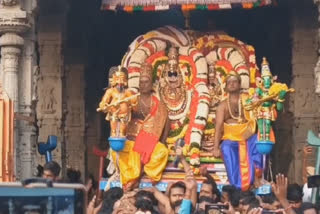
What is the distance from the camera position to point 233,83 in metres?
16.5

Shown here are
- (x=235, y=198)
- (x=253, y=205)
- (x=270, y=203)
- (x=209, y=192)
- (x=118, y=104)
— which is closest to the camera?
(x=253, y=205)

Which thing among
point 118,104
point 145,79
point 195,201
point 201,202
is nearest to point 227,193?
point 195,201

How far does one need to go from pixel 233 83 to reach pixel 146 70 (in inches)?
49.7

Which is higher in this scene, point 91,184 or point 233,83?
point 233,83

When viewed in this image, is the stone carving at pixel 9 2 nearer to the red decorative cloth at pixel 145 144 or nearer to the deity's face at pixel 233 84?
the red decorative cloth at pixel 145 144

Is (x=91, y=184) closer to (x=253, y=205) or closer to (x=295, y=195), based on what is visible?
(x=295, y=195)

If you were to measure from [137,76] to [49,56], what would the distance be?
2.53 metres

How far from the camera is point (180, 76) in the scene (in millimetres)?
17078

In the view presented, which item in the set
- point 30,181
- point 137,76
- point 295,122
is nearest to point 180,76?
point 137,76

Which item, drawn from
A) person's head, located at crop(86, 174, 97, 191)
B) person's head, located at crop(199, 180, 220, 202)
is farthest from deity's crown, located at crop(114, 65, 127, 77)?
person's head, located at crop(199, 180, 220, 202)

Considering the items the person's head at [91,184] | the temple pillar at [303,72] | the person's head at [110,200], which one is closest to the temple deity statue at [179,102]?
the person's head at [91,184]

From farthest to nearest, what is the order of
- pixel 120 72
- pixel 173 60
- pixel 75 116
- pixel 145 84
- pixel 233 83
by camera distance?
1. pixel 75 116
2. pixel 173 60
3. pixel 145 84
4. pixel 233 83
5. pixel 120 72

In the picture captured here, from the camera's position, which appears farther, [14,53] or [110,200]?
[14,53]

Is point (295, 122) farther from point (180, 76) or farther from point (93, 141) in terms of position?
point (93, 141)
